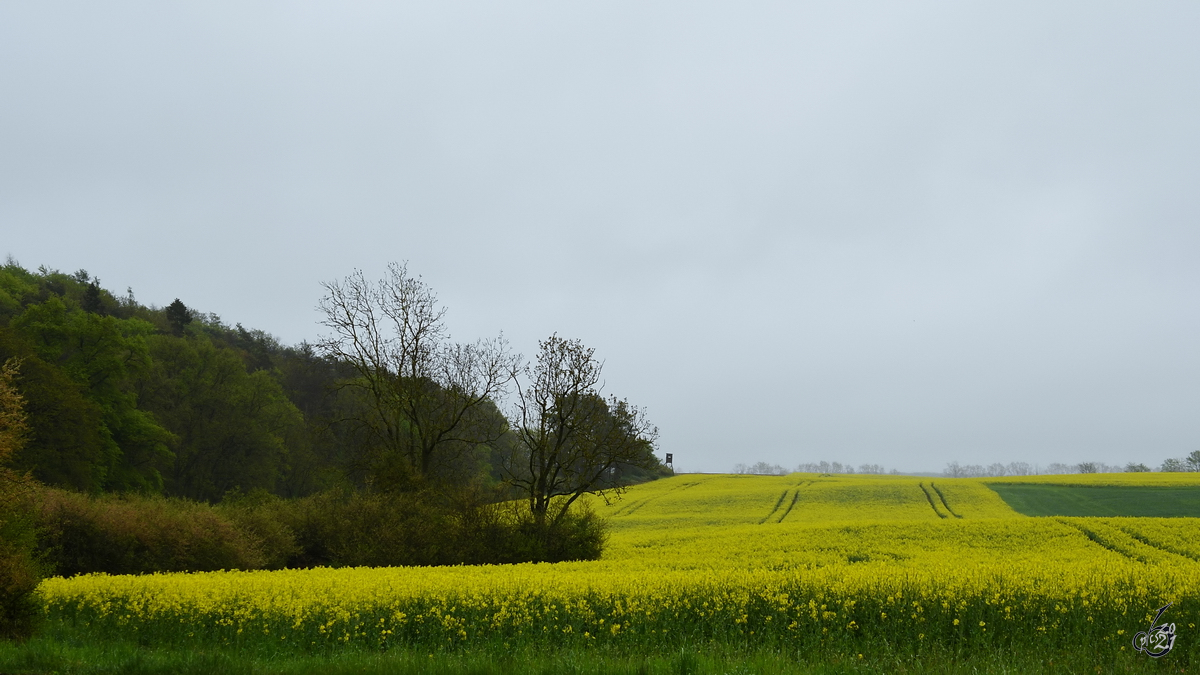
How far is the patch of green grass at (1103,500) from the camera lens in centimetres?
3559

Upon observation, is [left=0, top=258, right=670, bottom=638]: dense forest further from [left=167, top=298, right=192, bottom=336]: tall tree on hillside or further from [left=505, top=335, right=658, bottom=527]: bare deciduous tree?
[left=167, top=298, right=192, bottom=336]: tall tree on hillside

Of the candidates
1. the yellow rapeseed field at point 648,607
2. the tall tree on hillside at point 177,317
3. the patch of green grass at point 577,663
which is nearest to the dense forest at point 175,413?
the tall tree on hillside at point 177,317

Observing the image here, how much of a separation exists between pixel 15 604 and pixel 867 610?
1242 cm

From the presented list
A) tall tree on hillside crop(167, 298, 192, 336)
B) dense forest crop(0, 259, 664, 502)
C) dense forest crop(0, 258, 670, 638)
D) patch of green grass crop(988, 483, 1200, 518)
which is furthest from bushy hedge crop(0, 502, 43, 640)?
tall tree on hillside crop(167, 298, 192, 336)

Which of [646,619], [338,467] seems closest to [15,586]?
[646,619]

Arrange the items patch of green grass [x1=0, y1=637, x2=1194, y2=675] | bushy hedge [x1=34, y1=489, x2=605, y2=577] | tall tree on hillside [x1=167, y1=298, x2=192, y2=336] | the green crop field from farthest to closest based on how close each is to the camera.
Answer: tall tree on hillside [x1=167, y1=298, x2=192, y2=336], bushy hedge [x1=34, y1=489, x2=605, y2=577], the green crop field, patch of green grass [x1=0, y1=637, x2=1194, y2=675]

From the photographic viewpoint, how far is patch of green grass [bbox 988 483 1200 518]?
35594 millimetres

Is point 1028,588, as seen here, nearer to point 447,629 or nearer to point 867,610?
point 867,610

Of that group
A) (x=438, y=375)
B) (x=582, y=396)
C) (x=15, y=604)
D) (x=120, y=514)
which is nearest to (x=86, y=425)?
(x=438, y=375)

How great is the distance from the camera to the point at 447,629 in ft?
33.9

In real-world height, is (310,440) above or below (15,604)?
above

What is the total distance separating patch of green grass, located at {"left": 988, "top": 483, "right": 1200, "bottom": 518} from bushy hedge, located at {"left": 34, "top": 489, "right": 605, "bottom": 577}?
30.0 m

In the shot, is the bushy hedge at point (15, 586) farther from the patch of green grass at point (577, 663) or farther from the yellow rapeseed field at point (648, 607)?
the yellow rapeseed field at point (648, 607)

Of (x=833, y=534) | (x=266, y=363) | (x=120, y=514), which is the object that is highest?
(x=266, y=363)
